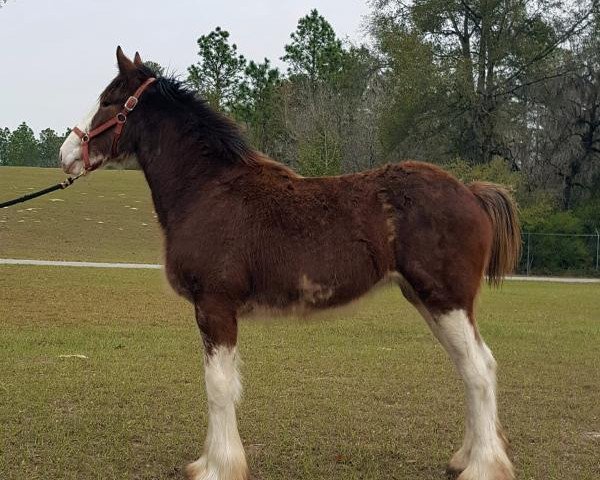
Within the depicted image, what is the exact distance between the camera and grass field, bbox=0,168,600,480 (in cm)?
512

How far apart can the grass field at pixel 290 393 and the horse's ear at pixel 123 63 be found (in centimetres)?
172

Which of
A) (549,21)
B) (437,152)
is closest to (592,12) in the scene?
(549,21)

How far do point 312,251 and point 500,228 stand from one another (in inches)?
59.4

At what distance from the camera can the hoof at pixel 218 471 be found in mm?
4543

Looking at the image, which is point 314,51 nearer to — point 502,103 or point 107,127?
point 502,103

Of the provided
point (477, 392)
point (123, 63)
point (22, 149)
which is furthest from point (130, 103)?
point (22, 149)

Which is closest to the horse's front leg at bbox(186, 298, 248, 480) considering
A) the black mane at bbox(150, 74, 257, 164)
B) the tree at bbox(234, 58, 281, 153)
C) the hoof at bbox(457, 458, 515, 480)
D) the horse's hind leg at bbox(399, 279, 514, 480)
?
the black mane at bbox(150, 74, 257, 164)

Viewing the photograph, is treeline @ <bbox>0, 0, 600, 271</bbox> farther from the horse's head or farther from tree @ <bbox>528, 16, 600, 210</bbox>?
the horse's head

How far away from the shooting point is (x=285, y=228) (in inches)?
185

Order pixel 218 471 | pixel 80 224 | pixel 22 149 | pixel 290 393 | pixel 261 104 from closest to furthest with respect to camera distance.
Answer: pixel 218 471, pixel 290 393, pixel 80 224, pixel 261 104, pixel 22 149

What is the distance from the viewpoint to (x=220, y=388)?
4.61m

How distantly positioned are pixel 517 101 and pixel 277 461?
31648 mm

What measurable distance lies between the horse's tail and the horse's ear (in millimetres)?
2798

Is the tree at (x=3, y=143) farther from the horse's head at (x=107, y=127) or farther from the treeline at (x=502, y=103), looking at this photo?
the horse's head at (x=107, y=127)
